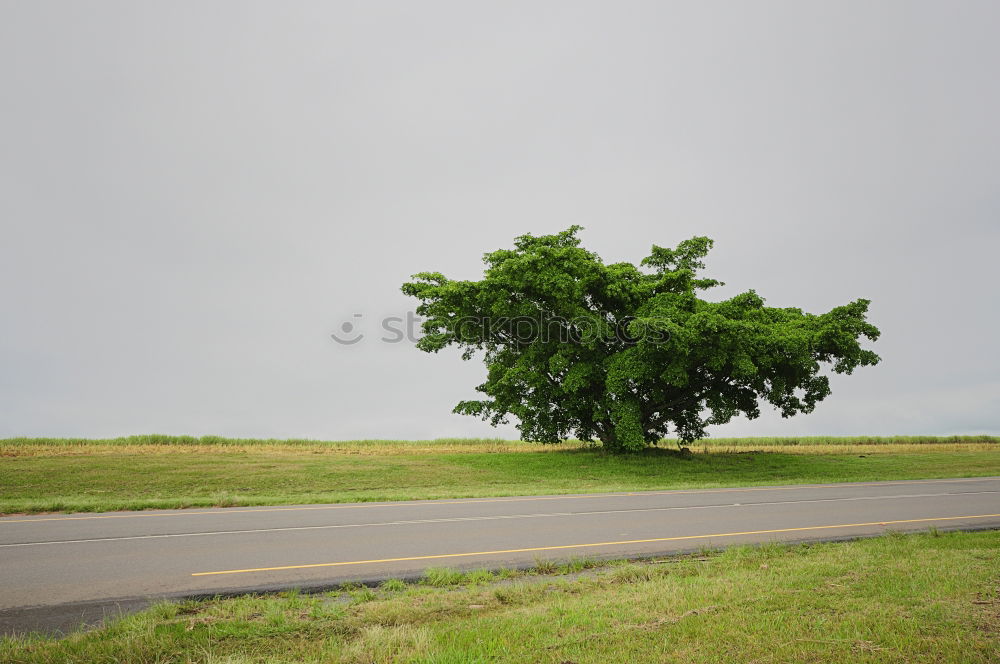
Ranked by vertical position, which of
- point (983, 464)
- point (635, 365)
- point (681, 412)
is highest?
point (635, 365)

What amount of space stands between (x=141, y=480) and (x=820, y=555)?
70.3 ft

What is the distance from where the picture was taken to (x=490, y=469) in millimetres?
29172

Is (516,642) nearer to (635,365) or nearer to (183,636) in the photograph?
(183,636)

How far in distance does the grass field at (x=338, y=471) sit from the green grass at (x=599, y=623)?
10843 mm

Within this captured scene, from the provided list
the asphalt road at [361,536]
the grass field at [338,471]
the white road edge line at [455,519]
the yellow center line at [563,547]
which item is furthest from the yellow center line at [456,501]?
the yellow center line at [563,547]

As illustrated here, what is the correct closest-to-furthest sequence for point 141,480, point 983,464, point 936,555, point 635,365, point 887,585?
point 887,585
point 936,555
point 141,480
point 635,365
point 983,464

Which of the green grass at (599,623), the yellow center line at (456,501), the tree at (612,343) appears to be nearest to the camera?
the green grass at (599,623)

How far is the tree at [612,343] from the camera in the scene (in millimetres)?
29297

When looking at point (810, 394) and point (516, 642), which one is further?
point (810, 394)

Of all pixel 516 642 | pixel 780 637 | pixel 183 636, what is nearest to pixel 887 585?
pixel 780 637

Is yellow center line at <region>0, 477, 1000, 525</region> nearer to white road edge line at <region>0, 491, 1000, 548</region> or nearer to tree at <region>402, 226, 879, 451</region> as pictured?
white road edge line at <region>0, 491, 1000, 548</region>

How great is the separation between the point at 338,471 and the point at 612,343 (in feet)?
49.3

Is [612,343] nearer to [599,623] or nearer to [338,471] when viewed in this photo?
[338,471]

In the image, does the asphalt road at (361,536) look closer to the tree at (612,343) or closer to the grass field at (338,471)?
the grass field at (338,471)
